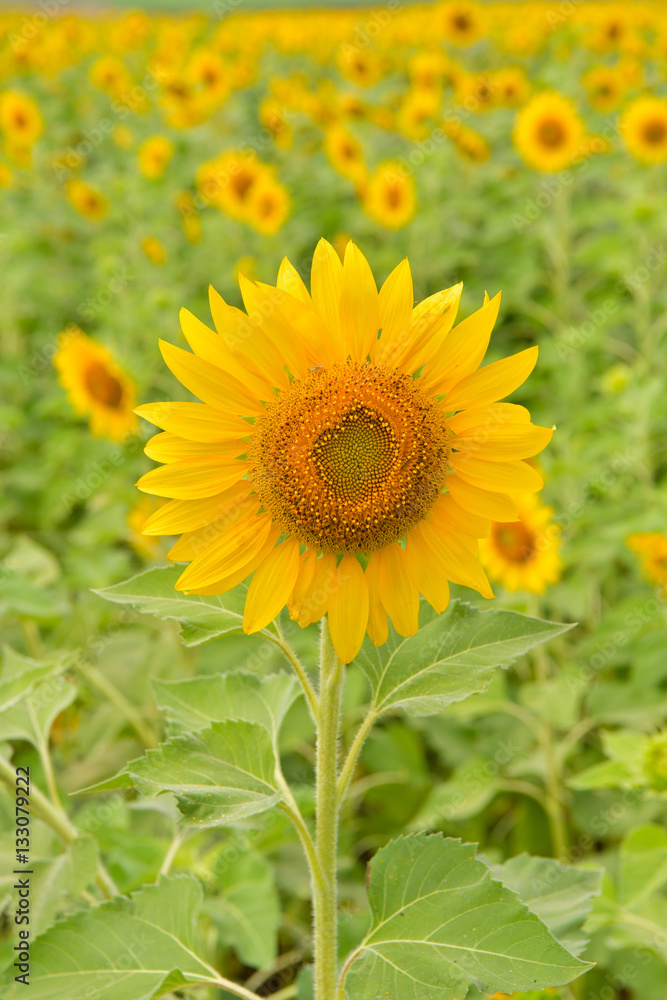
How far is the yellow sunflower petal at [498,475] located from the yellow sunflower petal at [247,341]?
248mm

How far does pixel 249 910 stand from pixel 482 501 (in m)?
1.22

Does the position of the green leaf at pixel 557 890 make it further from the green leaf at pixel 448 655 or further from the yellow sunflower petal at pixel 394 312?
the yellow sunflower petal at pixel 394 312

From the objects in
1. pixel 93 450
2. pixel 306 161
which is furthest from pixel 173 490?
pixel 306 161

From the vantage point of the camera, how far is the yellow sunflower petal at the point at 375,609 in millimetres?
1041

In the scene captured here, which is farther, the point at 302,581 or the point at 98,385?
the point at 98,385

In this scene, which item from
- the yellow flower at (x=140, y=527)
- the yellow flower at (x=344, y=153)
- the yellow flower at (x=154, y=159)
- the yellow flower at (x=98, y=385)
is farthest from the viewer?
the yellow flower at (x=344, y=153)

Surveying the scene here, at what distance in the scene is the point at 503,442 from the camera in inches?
39.9

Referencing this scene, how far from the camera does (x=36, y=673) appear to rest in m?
1.42

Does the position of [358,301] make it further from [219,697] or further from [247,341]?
[219,697]

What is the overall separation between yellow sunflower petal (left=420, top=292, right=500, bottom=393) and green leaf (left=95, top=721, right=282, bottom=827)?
51 cm

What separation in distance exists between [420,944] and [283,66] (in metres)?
Result: 11.5

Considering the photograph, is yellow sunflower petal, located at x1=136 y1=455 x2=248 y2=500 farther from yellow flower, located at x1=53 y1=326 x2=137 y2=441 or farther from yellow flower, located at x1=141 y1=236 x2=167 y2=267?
yellow flower, located at x1=141 y1=236 x2=167 y2=267

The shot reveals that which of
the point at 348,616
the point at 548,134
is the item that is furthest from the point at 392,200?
the point at 348,616

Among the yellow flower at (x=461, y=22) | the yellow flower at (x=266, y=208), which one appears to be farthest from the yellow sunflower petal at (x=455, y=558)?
the yellow flower at (x=461, y=22)
